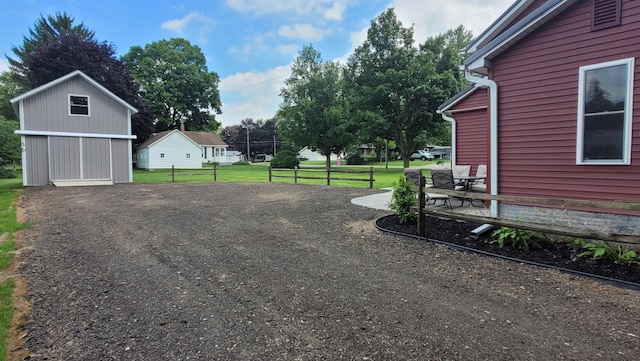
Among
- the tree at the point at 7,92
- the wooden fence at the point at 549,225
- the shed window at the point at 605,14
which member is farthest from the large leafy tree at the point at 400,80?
the tree at the point at 7,92

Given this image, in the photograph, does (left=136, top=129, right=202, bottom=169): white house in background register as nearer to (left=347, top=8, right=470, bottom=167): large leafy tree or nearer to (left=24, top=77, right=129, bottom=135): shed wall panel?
(left=24, top=77, right=129, bottom=135): shed wall panel

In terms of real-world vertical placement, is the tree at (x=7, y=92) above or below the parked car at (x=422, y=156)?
above

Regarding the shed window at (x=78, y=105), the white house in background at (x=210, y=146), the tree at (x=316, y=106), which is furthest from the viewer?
the white house in background at (x=210, y=146)

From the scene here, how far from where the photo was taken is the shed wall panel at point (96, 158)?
18.5 meters

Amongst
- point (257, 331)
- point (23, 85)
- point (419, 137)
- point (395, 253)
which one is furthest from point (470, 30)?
point (23, 85)

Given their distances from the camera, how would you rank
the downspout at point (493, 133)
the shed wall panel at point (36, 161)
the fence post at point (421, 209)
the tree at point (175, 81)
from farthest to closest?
the tree at point (175, 81)
the shed wall panel at point (36, 161)
the downspout at point (493, 133)
the fence post at point (421, 209)

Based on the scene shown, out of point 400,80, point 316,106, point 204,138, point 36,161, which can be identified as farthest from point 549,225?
point 204,138

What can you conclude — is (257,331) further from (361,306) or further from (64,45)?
(64,45)

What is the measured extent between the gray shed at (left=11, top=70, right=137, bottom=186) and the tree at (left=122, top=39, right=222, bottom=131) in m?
22.3

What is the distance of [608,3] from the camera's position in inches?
204

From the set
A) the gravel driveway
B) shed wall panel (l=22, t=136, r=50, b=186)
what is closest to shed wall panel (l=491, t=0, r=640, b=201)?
the gravel driveway

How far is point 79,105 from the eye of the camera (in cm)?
1825

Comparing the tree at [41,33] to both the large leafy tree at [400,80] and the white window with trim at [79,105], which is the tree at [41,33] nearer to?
the white window with trim at [79,105]

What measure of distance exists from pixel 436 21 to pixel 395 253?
992 inches
